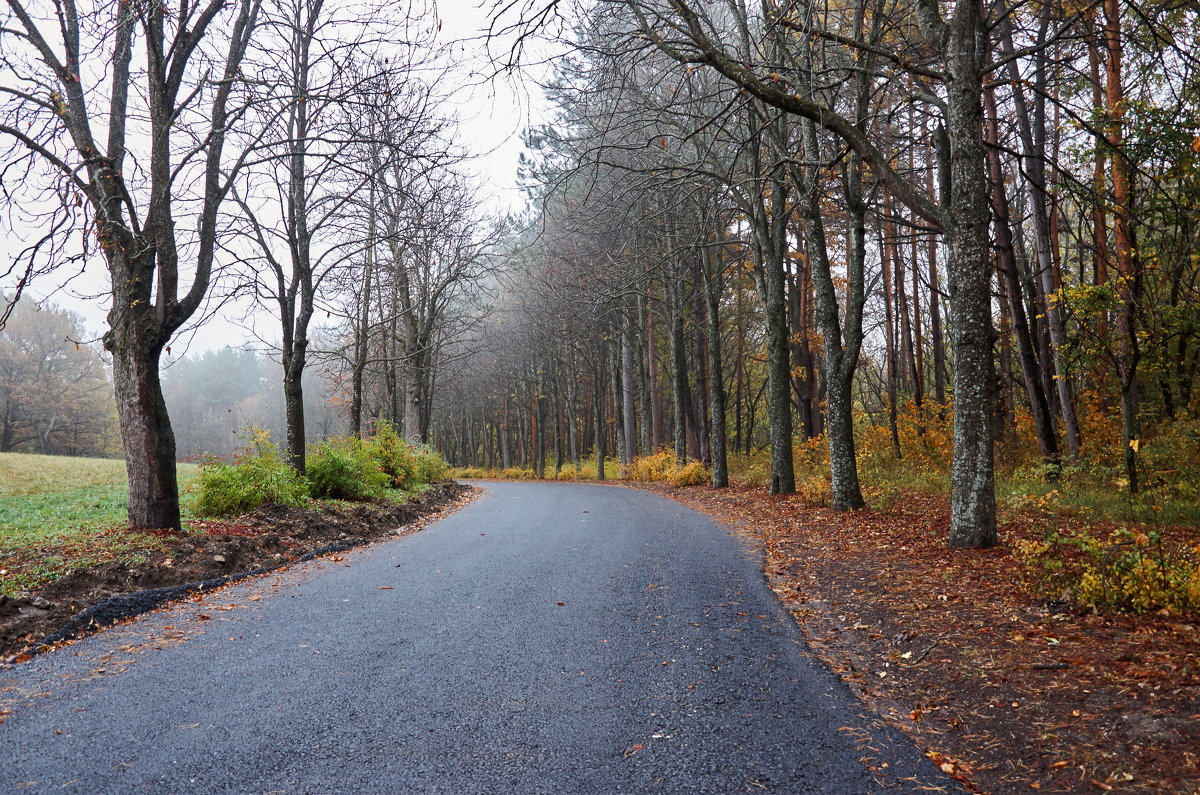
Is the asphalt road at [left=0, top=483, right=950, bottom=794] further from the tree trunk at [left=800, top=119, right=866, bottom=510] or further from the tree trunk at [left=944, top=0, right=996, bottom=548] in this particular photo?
the tree trunk at [left=800, top=119, right=866, bottom=510]

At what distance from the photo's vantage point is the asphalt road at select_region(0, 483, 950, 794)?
2.77m

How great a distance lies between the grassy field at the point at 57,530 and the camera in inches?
221

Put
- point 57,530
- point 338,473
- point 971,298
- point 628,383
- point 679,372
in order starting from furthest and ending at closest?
point 628,383 < point 679,372 < point 338,473 < point 57,530 < point 971,298

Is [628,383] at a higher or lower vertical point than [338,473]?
higher

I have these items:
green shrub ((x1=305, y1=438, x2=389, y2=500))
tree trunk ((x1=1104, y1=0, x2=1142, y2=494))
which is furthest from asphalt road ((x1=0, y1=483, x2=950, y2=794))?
green shrub ((x1=305, y1=438, x2=389, y2=500))

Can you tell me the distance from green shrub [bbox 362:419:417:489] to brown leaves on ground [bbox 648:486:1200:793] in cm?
1144

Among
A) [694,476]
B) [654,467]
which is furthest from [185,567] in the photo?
[654,467]

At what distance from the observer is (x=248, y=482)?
9766 mm

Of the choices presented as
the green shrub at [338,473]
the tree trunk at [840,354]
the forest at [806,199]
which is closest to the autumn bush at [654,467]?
the forest at [806,199]

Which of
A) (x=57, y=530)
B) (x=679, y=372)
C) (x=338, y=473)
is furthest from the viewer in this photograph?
(x=679, y=372)

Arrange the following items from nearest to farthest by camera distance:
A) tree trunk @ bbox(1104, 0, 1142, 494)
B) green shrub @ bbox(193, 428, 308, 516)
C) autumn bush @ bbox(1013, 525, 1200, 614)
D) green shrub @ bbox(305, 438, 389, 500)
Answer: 1. autumn bush @ bbox(1013, 525, 1200, 614)
2. tree trunk @ bbox(1104, 0, 1142, 494)
3. green shrub @ bbox(193, 428, 308, 516)
4. green shrub @ bbox(305, 438, 389, 500)

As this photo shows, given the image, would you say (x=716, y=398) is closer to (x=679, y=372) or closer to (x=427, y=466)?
(x=679, y=372)

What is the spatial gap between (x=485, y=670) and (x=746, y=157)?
14232 mm

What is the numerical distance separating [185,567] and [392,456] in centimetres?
971
